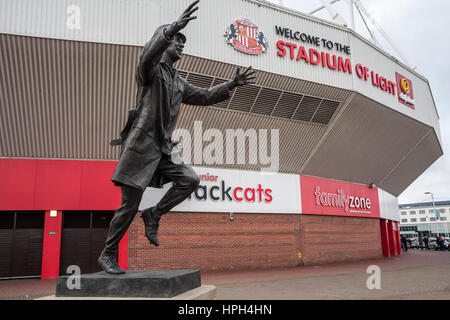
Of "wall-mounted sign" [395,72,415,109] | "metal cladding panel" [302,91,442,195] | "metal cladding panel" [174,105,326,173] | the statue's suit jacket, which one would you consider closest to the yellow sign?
"wall-mounted sign" [395,72,415,109]

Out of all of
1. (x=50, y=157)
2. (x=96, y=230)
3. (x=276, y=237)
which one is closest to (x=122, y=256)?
(x=96, y=230)

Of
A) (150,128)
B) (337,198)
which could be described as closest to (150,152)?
(150,128)

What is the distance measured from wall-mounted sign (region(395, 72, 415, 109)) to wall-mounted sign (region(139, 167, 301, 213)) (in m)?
7.82

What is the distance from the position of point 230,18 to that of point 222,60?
193 cm

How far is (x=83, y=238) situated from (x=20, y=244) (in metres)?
2.31

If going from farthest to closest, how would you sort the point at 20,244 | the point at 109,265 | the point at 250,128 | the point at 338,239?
the point at 338,239
the point at 250,128
the point at 20,244
the point at 109,265

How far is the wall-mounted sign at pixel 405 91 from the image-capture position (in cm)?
2056

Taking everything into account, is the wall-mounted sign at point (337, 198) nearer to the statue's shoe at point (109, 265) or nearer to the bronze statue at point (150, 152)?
the bronze statue at point (150, 152)

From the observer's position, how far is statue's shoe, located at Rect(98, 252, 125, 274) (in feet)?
12.4

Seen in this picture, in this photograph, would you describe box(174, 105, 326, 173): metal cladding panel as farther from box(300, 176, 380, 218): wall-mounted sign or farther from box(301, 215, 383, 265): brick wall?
box(301, 215, 383, 265): brick wall

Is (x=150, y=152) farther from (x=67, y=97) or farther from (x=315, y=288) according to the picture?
(x=67, y=97)

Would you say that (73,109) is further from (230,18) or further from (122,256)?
(230,18)

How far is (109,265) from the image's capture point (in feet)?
12.6
